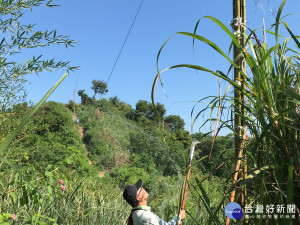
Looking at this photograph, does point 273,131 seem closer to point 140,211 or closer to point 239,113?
point 239,113

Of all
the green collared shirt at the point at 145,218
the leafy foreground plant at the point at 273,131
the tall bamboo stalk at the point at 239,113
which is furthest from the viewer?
the green collared shirt at the point at 145,218

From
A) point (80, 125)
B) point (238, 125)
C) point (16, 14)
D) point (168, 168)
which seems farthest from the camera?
point (80, 125)

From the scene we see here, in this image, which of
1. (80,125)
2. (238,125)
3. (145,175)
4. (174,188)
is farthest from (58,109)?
(238,125)

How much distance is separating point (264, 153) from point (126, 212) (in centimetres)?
348

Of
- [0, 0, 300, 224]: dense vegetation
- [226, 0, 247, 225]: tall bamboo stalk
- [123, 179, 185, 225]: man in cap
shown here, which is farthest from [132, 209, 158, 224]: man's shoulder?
[226, 0, 247, 225]: tall bamboo stalk

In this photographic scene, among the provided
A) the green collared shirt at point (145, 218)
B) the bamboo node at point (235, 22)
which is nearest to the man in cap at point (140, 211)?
the green collared shirt at point (145, 218)

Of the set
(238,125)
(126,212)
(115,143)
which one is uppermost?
(115,143)

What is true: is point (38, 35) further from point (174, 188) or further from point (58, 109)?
point (58, 109)

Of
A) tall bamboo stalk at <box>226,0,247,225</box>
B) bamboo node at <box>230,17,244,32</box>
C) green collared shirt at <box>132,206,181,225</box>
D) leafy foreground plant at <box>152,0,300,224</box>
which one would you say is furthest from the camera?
green collared shirt at <box>132,206,181,225</box>

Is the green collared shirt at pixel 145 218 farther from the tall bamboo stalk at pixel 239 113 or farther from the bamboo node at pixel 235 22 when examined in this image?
the bamboo node at pixel 235 22

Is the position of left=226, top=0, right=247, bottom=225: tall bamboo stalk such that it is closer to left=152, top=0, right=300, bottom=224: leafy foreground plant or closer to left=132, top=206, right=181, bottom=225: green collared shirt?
left=152, top=0, right=300, bottom=224: leafy foreground plant

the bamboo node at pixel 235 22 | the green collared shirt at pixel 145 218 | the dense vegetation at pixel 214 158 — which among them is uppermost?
the bamboo node at pixel 235 22

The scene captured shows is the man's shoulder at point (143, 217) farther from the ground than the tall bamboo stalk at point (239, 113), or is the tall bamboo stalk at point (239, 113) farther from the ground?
the tall bamboo stalk at point (239, 113)

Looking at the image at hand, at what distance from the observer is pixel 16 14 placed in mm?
1678
